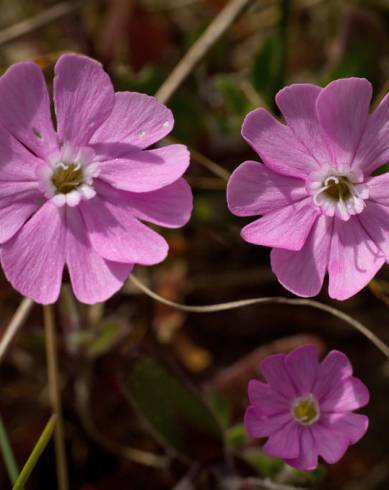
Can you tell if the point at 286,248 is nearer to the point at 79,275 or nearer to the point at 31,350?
the point at 79,275

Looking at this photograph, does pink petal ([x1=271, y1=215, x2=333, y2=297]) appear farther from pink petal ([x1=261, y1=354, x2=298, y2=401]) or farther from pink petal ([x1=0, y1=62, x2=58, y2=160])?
pink petal ([x1=0, y1=62, x2=58, y2=160])

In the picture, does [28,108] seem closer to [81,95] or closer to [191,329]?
[81,95]

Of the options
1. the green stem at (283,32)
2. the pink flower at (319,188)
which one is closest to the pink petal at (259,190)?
the pink flower at (319,188)

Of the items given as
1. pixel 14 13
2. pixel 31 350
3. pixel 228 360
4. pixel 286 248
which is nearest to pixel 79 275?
pixel 286 248

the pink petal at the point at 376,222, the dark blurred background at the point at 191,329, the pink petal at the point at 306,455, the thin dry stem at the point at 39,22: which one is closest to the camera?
the pink petal at the point at 306,455

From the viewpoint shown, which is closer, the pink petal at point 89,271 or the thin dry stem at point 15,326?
the pink petal at point 89,271

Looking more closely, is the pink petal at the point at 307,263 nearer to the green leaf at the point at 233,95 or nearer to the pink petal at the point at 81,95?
the pink petal at the point at 81,95

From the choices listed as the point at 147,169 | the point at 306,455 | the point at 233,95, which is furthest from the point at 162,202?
the point at 233,95
